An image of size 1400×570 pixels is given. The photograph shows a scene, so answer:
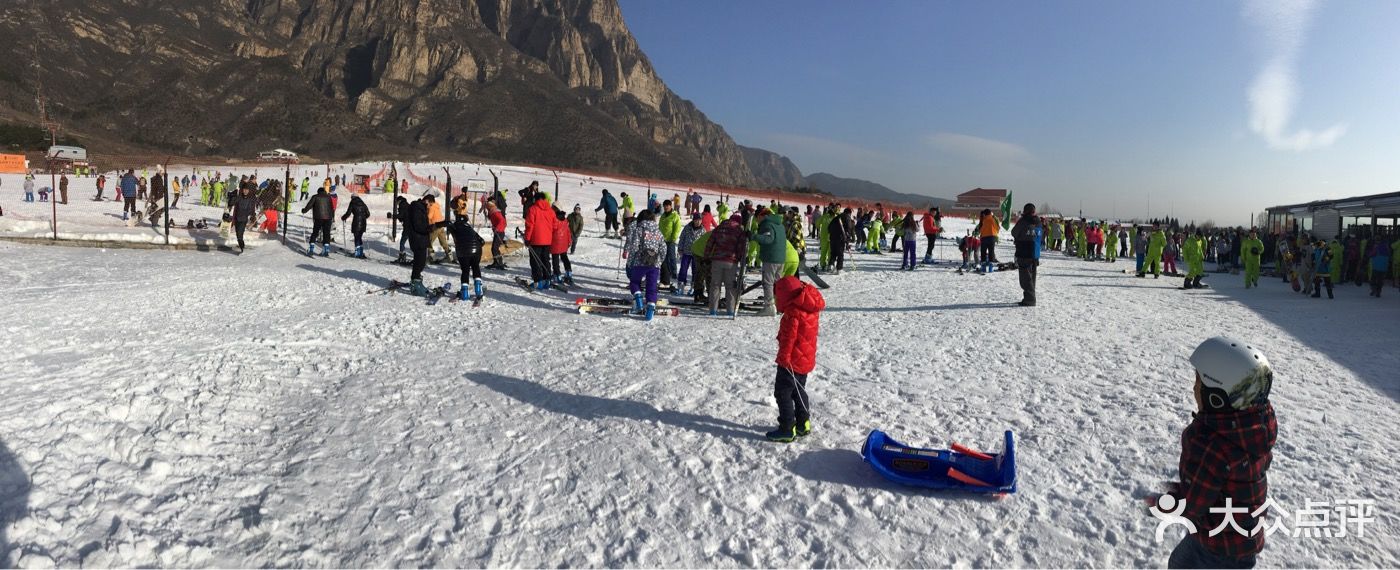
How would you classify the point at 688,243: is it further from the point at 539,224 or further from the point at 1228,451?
the point at 1228,451

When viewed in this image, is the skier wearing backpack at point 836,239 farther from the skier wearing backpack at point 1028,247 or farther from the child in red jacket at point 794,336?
the child in red jacket at point 794,336

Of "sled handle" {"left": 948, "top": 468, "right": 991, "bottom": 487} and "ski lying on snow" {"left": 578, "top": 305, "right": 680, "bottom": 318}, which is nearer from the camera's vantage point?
"sled handle" {"left": 948, "top": 468, "right": 991, "bottom": 487}

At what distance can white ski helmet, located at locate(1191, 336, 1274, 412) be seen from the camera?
2436mm

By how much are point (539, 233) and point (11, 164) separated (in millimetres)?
47391

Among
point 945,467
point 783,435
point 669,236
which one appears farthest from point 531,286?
point 945,467

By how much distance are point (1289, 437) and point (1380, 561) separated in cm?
191

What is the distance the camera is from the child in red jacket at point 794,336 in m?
4.65

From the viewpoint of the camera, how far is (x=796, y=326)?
4.70 m

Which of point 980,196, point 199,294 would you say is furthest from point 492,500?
point 980,196

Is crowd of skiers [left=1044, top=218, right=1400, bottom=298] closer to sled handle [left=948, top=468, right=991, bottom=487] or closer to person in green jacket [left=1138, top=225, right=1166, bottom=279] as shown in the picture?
person in green jacket [left=1138, top=225, right=1166, bottom=279]

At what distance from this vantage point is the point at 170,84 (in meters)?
107

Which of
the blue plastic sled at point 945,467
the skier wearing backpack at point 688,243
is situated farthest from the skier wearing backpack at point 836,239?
the blue plastic sled at point 945,467

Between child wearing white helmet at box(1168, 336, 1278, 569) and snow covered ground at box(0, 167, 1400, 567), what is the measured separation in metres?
0.98

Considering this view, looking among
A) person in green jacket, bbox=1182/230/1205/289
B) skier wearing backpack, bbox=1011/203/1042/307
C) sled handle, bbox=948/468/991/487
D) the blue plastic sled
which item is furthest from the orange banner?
person in green jacket, bbox=1182/230/1205/289
